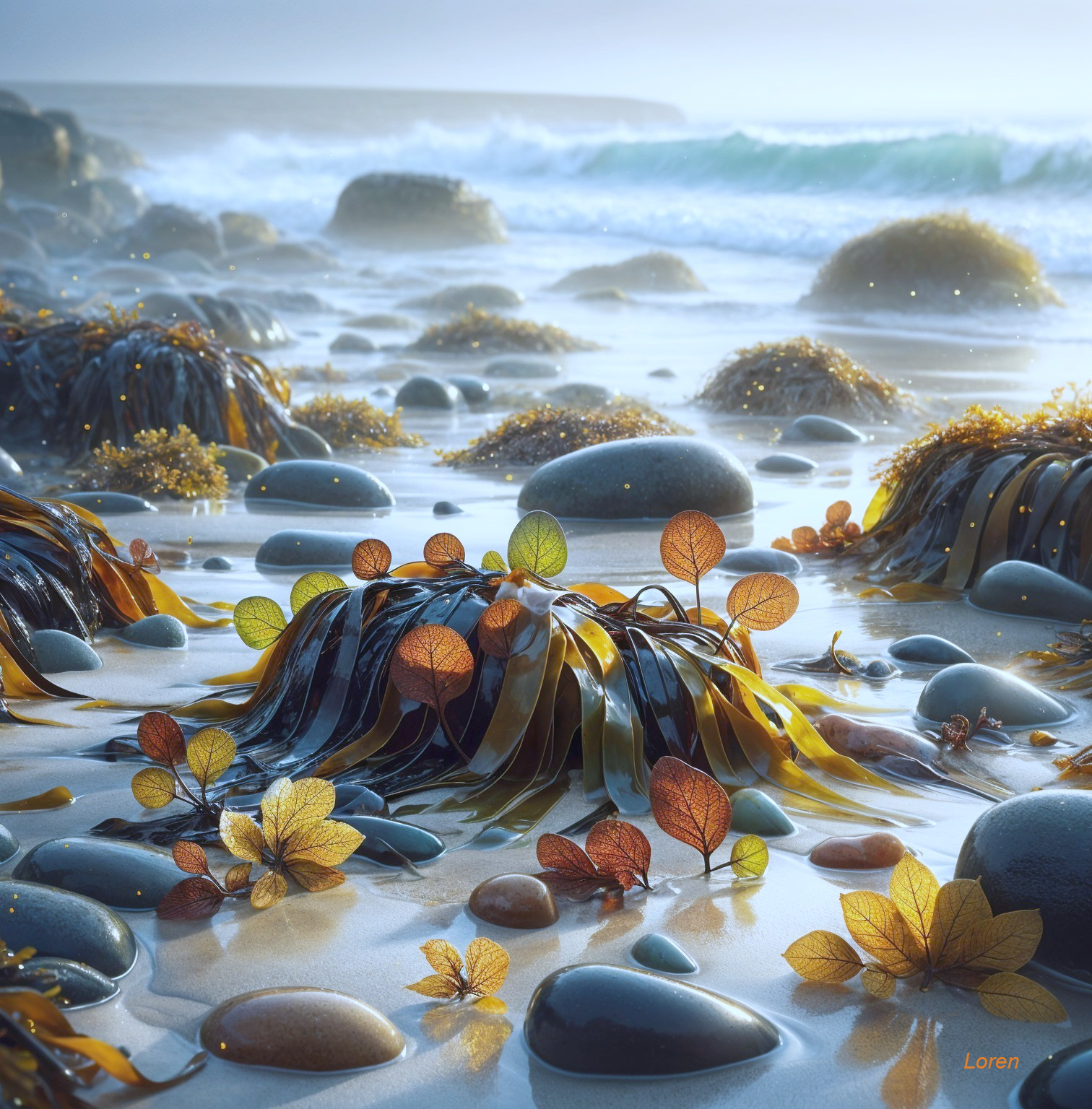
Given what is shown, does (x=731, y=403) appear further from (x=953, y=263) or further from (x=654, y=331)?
(x=953, y=263)

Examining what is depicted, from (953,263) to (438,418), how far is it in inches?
337

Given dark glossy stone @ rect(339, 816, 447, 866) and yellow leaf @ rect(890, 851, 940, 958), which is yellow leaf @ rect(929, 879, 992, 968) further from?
dark glossy stone @ rect(339, 816, 447, 866)

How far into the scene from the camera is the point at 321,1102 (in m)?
1.39

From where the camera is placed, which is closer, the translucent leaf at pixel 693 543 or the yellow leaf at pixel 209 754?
the yellow leaf at pixel 209 754

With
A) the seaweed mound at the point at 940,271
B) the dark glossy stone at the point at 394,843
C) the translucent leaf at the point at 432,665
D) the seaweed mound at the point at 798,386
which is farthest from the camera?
the seaweed mound at the point at 940,271

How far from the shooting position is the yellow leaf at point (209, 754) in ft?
6.56

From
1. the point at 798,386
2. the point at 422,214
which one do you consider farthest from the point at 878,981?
the point at 422,214

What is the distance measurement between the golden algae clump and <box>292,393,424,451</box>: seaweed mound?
4.99ft

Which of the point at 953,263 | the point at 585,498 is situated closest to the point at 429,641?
the point at 585,498

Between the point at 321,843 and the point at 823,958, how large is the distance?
2.51ft

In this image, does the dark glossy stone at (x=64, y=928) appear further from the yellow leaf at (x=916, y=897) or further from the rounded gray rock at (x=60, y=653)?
the rounded gray rock at (x=60, y=653)

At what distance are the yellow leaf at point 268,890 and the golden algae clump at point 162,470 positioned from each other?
4006mm

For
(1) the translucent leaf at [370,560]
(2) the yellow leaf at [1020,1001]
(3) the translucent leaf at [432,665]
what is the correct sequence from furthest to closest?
1. (1) the translucent leaf at [370,560]
2. (3) the translucent leaf at [432,665]
3. (2) the yellow leaf at [1020,1001]

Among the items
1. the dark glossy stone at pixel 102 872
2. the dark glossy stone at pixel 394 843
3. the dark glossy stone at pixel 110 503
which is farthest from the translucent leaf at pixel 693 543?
the dark glossy stone at pixel 110 503
